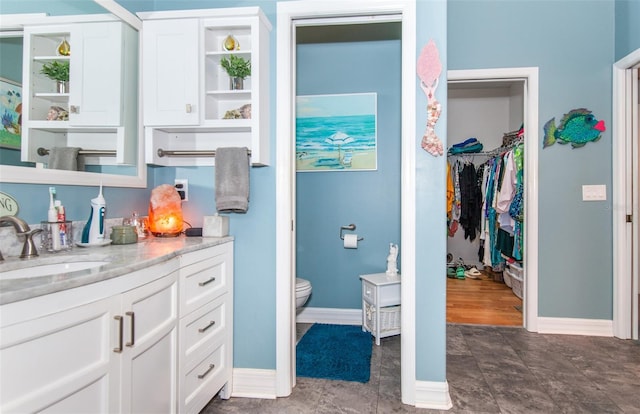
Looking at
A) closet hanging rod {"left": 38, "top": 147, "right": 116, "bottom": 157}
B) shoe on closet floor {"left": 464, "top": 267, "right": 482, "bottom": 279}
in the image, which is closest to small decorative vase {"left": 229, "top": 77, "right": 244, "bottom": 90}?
closet hanging rod {"left": 38, "top": 147, "right": 116, "bottom": 157}

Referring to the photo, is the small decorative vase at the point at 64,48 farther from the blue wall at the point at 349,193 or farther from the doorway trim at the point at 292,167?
the blue wall at the point at 349,193

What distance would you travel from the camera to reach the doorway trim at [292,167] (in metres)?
1.93

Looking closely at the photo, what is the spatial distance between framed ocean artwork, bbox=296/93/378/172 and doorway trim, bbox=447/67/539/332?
3.34ft

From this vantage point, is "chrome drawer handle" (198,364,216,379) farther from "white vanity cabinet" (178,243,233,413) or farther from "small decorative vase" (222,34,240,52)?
"small decorative vase" (222,34,240,52)

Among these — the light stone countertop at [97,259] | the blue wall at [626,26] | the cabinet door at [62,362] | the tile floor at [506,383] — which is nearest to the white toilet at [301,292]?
the tile floor at [506,383]

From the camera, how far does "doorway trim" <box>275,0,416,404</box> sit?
1.93 meters

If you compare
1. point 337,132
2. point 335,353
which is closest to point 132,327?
point 335,353

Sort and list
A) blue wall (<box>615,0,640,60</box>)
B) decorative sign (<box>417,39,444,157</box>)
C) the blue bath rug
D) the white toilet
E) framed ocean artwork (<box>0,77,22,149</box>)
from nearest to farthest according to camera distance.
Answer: framed ocean artwork (<box>0,77,22,149</box>) → decorative sign (<box>417,39,444,157</box>) → the blue bath rug → blue wall (<box>615,0,640,60</box>) → the white toilet

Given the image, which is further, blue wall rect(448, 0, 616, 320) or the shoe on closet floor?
the shoe on closet floor

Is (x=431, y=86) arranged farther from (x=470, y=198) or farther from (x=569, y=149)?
(x=470, y=198)

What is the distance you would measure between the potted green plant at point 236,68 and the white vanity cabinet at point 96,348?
3.61ft

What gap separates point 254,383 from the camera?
2057 millimetres

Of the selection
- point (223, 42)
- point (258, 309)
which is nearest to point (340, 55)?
point (223, 42)

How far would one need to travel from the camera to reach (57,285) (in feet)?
3.04
